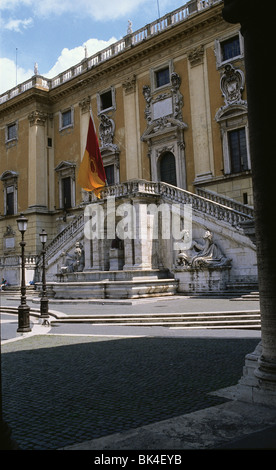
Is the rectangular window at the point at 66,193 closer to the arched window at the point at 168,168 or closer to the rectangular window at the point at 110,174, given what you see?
the rectangular window at the point at 110,174

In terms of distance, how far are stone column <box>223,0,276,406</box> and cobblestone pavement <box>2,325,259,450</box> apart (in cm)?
79

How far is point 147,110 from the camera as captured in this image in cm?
2859

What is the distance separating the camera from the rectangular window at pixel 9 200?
37094mm

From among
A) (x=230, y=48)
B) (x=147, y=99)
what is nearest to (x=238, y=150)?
(x=230, y=48)

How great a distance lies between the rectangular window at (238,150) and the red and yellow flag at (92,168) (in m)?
7.60

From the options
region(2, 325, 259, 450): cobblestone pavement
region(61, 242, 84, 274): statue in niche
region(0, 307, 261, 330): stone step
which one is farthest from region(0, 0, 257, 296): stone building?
region(2, 325, 259, 450): cobblestone pavement

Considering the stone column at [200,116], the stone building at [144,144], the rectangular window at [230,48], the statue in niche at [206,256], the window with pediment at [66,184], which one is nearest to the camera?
the statue in niche at [206,256]

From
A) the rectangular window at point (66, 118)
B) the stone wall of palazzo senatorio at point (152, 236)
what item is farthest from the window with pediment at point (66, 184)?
the stone wall of palazzo senatorio at point (152, 236)

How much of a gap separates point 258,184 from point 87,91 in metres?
30.2

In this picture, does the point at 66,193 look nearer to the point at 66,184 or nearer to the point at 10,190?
the point at 66,184
